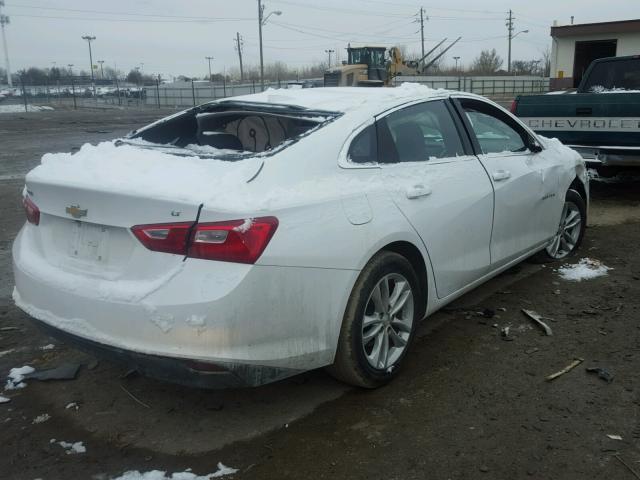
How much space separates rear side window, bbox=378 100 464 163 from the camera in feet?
11.5

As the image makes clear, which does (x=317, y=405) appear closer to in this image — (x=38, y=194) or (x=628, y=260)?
(x=38, y=194)

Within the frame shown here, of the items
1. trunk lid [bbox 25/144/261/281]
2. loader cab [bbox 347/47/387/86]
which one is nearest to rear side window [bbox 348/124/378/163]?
trunk lid [bbox 25/144/261/281]

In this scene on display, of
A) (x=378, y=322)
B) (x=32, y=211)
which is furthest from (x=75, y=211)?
(x=378, y=322)

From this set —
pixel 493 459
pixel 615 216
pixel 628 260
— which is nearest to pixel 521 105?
pixel 615 216

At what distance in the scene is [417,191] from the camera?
3.44m

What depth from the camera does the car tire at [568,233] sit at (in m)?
5.36

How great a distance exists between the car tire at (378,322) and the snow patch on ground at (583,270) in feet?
7.11

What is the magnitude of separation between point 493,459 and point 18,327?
336 cm

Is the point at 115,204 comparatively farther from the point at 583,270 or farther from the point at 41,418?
the point at 583,270

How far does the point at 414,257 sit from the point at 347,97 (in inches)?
43.4

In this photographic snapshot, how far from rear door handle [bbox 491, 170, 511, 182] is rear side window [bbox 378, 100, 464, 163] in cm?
32

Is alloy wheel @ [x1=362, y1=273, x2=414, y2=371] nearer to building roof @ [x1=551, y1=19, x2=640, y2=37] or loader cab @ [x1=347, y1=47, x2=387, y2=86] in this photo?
building roof @ [x1=551, y1=19, x2=640, y2=37]

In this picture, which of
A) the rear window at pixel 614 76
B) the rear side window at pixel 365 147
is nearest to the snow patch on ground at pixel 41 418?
the rear side window at pixel 365 147

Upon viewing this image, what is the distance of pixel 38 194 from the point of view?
310 cm
